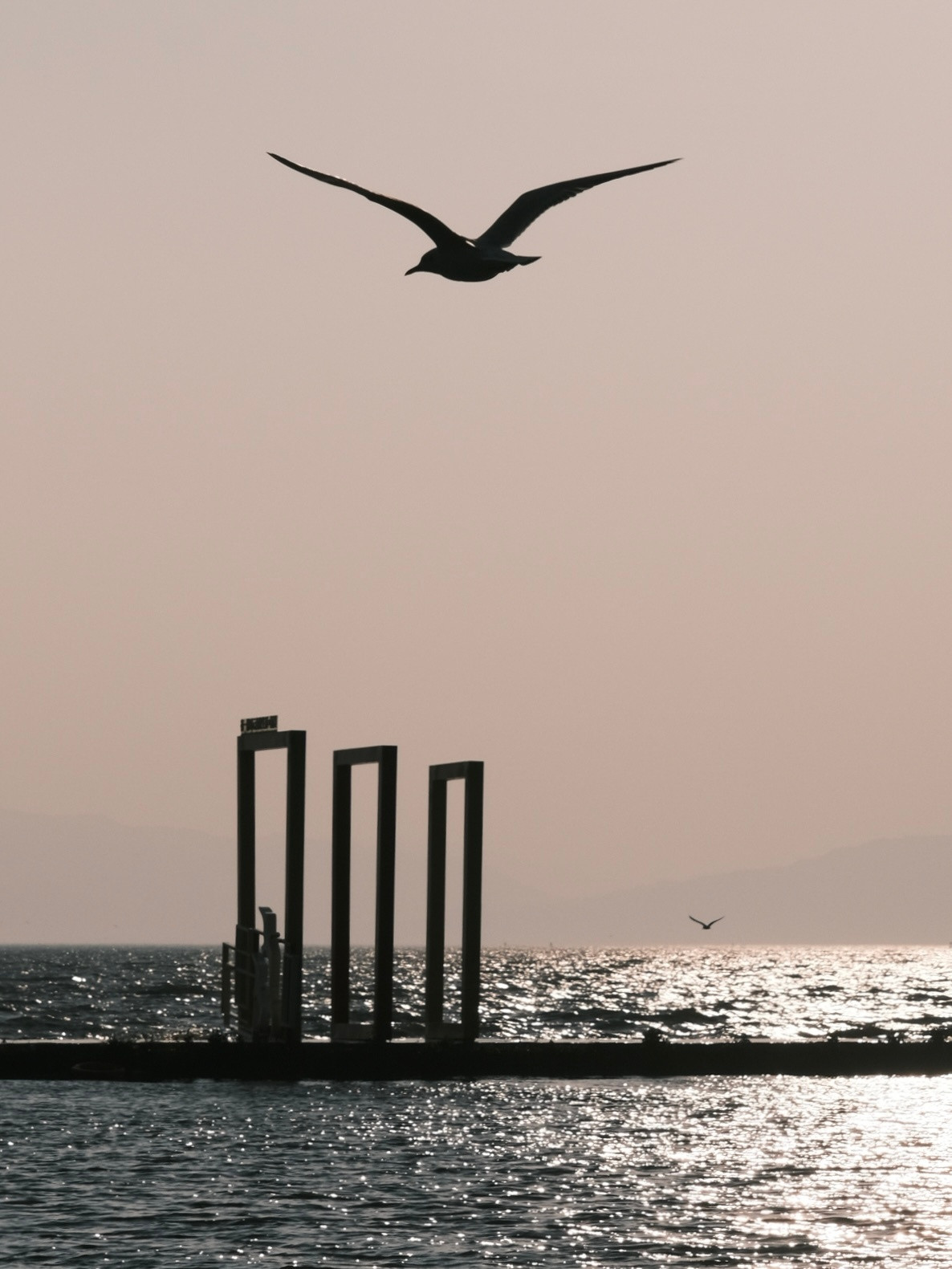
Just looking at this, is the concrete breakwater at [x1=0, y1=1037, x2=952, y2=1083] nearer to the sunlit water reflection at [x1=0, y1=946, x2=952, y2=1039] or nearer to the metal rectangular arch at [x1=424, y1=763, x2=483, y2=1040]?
the metal rectangular arch at [x1=424, y1=763, x2=483, y2=1040]

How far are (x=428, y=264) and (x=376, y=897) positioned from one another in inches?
983

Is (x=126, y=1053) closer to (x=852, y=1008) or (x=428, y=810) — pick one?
(x=428, y=810)

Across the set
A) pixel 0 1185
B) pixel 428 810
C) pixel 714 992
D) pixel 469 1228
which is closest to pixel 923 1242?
pixel 469 1228

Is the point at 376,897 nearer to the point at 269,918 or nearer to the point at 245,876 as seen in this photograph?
the point at 269,918

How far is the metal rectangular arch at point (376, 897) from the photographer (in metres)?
40.8

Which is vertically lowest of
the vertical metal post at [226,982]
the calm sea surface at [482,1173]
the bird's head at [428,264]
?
the calm sea surface at [482,1173]

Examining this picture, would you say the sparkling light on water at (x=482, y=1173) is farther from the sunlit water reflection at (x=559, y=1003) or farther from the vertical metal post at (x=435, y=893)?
the sunlit water reflection at (x=559, y=1003)

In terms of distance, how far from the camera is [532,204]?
1920 cm

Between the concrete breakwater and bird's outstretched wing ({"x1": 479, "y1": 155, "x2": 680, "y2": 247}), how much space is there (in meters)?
24.2

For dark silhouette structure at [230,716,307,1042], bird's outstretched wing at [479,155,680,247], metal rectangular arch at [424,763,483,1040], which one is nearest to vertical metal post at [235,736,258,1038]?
dark silhouette structure at [230,716,307,1042]

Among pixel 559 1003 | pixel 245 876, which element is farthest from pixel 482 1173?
pixel 559 1003

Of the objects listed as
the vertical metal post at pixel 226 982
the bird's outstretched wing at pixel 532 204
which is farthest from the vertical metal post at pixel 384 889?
the bird's outstretched wing at pixel 532 204

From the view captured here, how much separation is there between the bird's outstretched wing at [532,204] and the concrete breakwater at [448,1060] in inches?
954

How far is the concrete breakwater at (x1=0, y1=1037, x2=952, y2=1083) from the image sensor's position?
4053 cm
